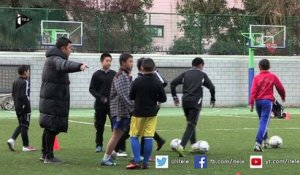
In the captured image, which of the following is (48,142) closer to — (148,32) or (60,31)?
(60,31)

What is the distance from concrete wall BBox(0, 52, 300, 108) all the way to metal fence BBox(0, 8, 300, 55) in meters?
0.55

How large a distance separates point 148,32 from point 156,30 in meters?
0.68

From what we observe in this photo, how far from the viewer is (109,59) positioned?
40.3 ft

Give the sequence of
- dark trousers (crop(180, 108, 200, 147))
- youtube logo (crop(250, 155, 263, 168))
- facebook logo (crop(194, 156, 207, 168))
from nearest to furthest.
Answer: facebook logo (crop(194, 156, 207, 168)), youtube logo (crop(250, 155, 263, 168)), dark trousers (crop(180, 108, 200, 147))

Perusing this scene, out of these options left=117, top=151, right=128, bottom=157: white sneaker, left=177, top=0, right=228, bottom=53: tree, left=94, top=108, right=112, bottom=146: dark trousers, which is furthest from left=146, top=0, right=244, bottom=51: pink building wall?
left=117, top=151, right=128, bottom=157: white sneaker

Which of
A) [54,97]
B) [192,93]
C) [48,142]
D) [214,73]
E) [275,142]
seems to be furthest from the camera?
[214,73]

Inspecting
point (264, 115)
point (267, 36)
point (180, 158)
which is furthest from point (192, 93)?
Answer: point (267, 36)

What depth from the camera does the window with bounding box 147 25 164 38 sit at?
1154 inches

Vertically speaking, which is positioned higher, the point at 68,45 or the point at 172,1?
the point at 172,1

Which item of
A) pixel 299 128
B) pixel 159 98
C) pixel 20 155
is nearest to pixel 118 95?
pixel 159 98

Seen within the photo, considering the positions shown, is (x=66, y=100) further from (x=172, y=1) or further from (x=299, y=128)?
(x=172, y=1)

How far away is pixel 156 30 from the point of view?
29.3 meters

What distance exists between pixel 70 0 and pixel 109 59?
76.3 feet

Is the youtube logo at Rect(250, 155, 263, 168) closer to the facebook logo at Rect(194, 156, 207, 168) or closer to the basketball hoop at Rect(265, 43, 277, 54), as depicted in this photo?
the facebook logo at Rect(194, 156, 207, 168)
